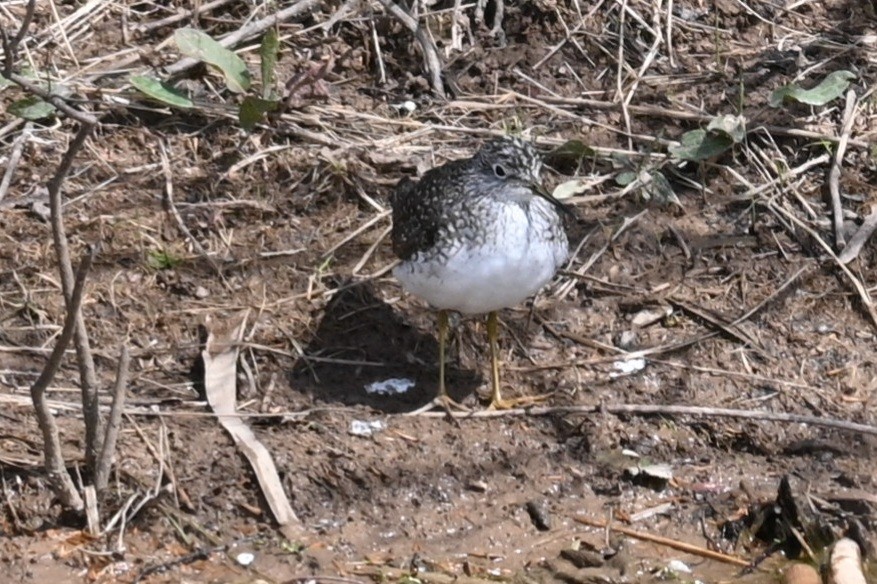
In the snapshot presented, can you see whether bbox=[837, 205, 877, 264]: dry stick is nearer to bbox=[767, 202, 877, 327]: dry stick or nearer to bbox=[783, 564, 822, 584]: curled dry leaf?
bbox=[767, 202, 877, 327]: dry stick

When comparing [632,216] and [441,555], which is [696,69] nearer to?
[632,216]

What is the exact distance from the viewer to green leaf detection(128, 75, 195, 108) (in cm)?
752

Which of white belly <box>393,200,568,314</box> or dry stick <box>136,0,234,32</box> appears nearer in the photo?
white belly <box>393,200,568,314</box>

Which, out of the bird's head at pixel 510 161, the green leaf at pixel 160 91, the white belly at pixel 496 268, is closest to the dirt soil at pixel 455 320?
the green leaf at pixel 160 91

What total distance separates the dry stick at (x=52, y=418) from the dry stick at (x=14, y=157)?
6.29ft

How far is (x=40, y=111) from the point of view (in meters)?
7.51

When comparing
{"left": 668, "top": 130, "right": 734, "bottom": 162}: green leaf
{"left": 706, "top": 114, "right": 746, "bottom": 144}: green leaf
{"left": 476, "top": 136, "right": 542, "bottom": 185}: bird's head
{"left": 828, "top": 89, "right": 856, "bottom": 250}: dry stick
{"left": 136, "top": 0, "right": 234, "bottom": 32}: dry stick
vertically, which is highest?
{"left": 136, "top": 0, "right": 234, "bottom": 32}: dry stick

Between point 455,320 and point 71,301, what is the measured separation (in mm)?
2486

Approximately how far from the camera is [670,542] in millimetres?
5953

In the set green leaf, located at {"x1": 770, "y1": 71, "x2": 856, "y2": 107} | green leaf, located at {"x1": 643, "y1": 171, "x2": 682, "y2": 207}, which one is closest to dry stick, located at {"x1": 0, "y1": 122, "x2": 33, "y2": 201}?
green leaf, located at {"x1": 643, "y1": 171, "x2": 682, "y2": 207}

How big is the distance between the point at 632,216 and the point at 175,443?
2733mm

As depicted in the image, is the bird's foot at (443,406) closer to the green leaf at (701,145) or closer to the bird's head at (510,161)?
the bird's head at (510,161)

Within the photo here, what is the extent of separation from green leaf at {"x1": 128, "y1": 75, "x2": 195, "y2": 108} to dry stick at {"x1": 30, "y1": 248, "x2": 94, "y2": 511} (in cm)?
234

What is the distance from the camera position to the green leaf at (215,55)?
300 inches
